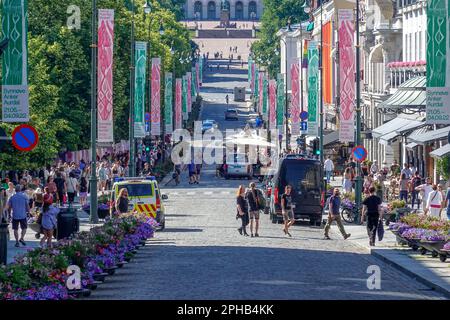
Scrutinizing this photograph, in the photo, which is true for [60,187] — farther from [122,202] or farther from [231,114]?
[231,114]

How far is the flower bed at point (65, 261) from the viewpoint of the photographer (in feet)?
68.8

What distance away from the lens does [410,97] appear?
6619 cm

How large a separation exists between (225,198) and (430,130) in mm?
10838

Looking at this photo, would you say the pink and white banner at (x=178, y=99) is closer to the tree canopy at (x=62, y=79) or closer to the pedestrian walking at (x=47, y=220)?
the tree canopy at (x=62, y=79)

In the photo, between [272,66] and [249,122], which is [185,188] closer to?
[249,122]

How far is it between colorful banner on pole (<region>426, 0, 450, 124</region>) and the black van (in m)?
16.0

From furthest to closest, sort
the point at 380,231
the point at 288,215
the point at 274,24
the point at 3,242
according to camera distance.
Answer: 1. the point at 274,24
2. the point at 288,215
3. the point at 380,231
4. the point at 3,242

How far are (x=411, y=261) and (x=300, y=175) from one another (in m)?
18.7

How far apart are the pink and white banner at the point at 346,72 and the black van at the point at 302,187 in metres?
1.94

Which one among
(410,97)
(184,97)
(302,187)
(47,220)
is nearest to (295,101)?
(410,97)

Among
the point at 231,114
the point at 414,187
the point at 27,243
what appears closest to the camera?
the point at 27,243

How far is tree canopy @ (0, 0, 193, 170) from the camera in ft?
192

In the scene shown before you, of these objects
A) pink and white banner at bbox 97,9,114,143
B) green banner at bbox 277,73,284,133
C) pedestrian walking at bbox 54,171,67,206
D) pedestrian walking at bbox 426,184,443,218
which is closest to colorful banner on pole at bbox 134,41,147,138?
pedestrian walking at bbox 54,171,67,206

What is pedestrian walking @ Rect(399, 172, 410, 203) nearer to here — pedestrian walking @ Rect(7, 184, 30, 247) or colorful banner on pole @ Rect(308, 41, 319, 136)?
colorful banner on pole @ Rect(308, 41, 319, 136)
